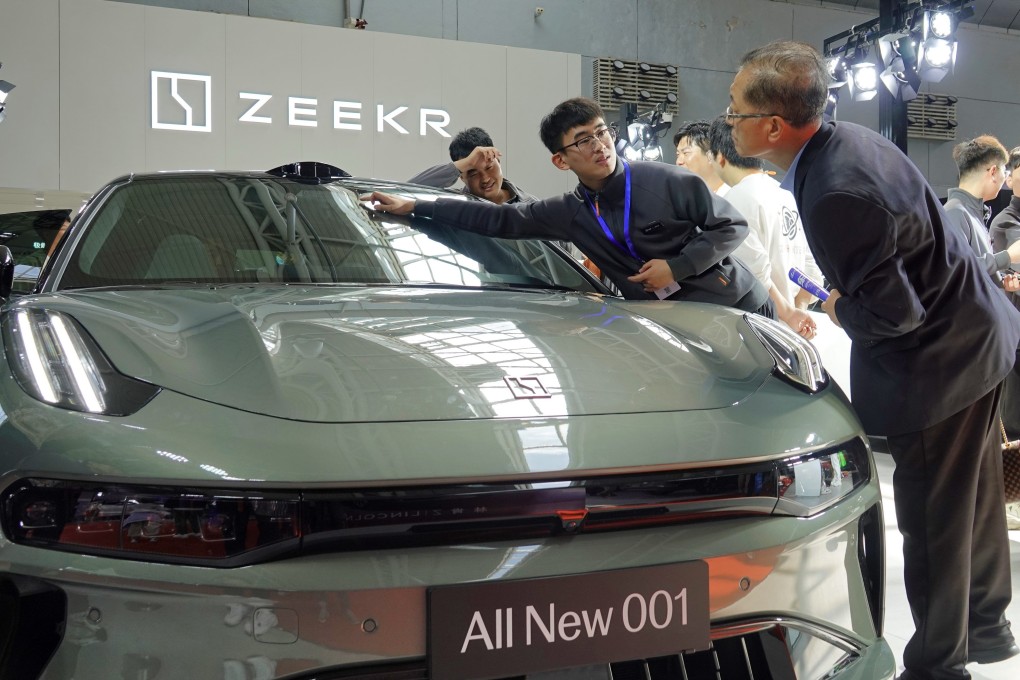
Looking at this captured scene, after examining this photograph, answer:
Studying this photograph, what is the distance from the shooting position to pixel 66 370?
127cm

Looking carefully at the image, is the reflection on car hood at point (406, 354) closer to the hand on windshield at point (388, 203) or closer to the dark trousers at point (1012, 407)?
the hand on windshield at point (388, 203)

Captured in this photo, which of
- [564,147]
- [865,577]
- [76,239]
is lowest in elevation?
[865,577]

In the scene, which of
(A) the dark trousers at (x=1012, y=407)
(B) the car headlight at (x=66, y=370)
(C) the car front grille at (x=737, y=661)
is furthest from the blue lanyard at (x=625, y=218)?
(A) the dark trousers at (x=1012, y=407)

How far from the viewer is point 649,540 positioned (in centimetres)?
124

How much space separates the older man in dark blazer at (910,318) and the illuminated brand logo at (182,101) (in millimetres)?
6972

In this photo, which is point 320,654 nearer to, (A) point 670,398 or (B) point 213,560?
(B) point 213,560

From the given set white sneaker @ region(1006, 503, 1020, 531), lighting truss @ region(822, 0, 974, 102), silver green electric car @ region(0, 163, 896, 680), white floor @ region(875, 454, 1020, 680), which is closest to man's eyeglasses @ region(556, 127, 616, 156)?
silver green electric car @ region(0, 163, 896, 680)

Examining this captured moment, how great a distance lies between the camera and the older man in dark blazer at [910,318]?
5.70ft

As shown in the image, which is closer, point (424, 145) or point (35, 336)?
point (35, 336)

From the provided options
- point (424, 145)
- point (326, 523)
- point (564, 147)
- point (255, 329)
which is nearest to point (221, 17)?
point (424, 145)

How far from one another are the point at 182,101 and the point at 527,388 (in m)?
7.42

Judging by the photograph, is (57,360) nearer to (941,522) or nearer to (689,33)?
(941,522)

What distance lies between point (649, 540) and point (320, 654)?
449mm

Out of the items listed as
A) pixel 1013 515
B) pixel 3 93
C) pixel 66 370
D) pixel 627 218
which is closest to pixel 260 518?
pixel 66 370
